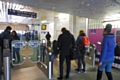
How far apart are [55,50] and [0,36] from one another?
6.15ft

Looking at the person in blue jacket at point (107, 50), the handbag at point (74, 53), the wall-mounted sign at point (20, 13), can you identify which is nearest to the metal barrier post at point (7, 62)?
the handbag at point (74, 53)

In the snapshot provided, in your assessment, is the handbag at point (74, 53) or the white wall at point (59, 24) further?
the white wall at point (59, 24)

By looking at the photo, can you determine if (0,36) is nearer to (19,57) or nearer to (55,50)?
(19,57)

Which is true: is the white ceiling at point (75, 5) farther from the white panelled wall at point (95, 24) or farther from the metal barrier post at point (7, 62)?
the white panelled wall at point (95, 24)

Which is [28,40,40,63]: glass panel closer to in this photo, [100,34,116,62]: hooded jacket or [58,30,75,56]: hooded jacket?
[58,30,75,56]: hooded jacket

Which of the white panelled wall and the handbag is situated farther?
the white panelled wall

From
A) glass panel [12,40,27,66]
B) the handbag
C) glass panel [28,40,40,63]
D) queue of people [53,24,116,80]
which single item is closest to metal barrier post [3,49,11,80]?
glass panel [12,40,27,66]

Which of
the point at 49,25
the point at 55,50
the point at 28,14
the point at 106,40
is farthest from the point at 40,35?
the point at 106,40

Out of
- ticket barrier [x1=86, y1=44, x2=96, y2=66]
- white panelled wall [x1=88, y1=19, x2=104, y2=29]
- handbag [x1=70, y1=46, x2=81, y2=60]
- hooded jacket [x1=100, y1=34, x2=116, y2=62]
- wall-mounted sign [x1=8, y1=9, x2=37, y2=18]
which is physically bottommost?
ticket barrier [x1=86, y1=44, x2=96, y2=66]

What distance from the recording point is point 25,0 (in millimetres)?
2551

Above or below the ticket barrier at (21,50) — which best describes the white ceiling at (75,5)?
above

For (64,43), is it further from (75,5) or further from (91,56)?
(91,56)

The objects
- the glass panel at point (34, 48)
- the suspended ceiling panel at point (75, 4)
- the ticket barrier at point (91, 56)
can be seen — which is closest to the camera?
the suspended ceiling panel at point (75, 4)

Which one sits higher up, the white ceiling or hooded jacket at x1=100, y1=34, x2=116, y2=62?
the white ceiling
